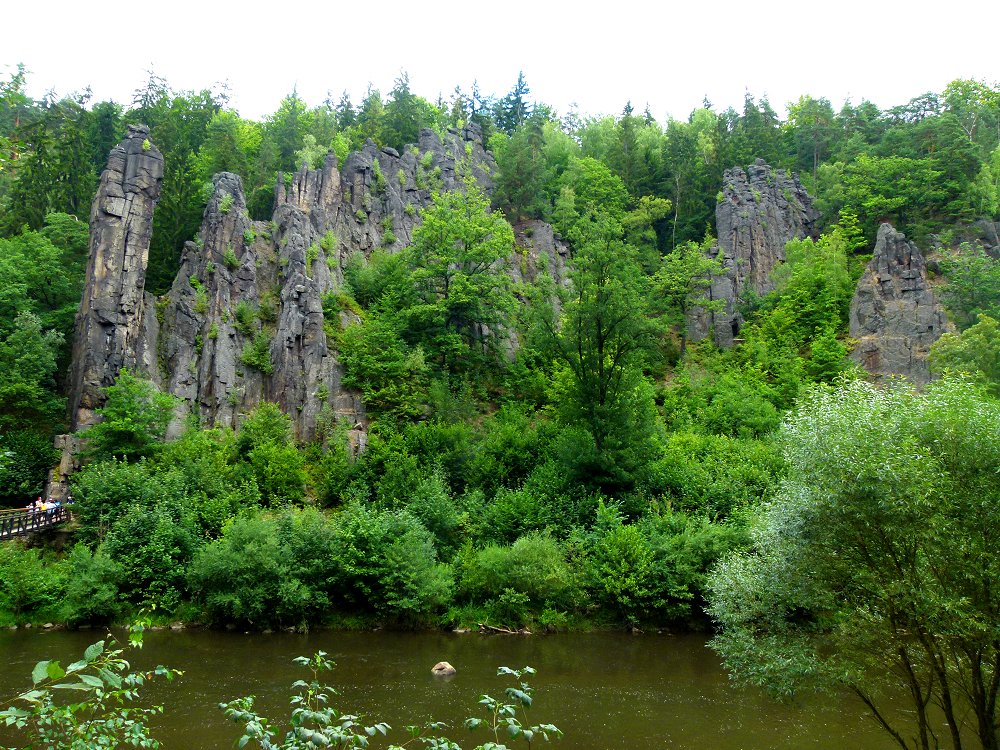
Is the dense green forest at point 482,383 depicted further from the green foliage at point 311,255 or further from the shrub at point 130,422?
the green foliage at point 311,255

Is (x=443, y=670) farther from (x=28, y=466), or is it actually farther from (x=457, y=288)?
(x=457, y=288)

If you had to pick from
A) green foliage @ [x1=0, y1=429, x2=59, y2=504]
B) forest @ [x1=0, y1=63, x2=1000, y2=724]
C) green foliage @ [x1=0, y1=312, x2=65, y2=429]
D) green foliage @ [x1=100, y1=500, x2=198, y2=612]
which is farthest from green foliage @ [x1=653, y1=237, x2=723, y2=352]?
green foliage @ [x1=0, y1=429, x2=59, y2=504]

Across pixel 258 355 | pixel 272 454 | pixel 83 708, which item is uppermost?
pixel 258 355

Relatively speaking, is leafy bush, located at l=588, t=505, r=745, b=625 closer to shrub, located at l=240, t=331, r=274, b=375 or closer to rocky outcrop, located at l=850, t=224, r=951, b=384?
rocky outcrop, located at l=850, t=224, r=951, b=384

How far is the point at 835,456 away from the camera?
12.9 metres

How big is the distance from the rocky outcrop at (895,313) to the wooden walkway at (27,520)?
4605 centimetres

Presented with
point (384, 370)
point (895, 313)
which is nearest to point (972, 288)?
point (895, 313)

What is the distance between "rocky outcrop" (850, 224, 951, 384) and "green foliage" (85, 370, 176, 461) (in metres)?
42.3

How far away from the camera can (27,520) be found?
102 feet

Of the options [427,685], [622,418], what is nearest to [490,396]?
[622,418]

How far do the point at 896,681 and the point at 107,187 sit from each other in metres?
46.4

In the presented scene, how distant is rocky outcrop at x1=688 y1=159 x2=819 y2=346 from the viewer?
52.9 meters

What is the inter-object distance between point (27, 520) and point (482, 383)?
2592 centimetres

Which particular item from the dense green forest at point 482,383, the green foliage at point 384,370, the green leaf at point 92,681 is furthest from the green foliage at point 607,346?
the green leaf at point 92,681
